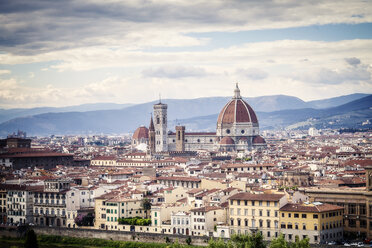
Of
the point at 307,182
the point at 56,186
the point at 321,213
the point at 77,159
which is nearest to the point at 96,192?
the point at 56,186

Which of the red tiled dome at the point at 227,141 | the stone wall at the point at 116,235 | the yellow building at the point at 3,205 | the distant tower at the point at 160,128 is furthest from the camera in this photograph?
the distant tower at the point at 160,128

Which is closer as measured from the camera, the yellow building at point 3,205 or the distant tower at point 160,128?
the yellow building at point 3,205

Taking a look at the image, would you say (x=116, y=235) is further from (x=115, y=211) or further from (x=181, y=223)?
(x=181, y=223)

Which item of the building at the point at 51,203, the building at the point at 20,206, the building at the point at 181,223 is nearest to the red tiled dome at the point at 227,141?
the building at the point at 20,206

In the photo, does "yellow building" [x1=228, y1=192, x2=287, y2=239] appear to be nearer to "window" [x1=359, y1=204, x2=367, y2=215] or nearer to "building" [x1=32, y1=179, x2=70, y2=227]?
"window" [x1=359, y1=204, x2=367, y2=215]

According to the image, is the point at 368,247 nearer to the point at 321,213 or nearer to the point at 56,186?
the point at 321,213

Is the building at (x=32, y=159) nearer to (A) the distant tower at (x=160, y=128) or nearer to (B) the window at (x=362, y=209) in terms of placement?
(A) the distant tower at (x=160, y=128)
